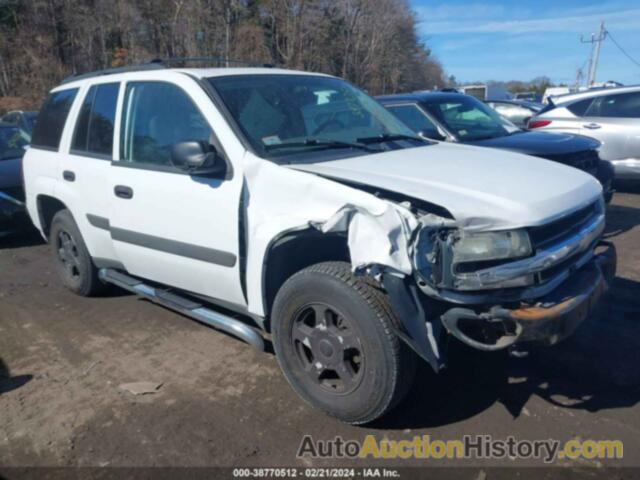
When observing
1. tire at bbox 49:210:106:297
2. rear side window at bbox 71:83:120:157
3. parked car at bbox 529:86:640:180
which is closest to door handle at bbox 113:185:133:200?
rear side window at bbox 71:83:120:157

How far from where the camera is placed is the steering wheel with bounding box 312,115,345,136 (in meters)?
3.68

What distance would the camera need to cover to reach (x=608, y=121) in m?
8.62

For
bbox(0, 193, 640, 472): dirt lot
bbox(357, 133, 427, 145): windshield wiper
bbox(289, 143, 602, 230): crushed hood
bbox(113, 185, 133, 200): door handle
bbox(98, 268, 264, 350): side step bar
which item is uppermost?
bbox(357, 133, 427, 145): windshield wiper

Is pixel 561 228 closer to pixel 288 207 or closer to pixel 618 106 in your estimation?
pixel 288 207

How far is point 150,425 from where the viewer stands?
122 inches

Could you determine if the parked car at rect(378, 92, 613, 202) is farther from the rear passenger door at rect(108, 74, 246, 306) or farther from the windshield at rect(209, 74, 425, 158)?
the rear passenger door at rect(108, 74, 246, 306)

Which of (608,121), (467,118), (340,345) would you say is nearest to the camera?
(340,345)

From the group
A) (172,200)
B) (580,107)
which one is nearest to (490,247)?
(172,200)

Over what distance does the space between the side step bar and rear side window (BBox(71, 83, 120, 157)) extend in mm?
1020

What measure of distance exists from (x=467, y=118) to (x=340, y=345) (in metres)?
5.11

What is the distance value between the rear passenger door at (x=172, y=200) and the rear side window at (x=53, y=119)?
3.71 ft

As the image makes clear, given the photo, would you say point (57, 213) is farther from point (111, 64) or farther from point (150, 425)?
point (111, 64)

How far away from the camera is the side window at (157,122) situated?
11.8ft

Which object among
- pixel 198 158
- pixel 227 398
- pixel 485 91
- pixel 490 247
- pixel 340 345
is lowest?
pixel 227 398
